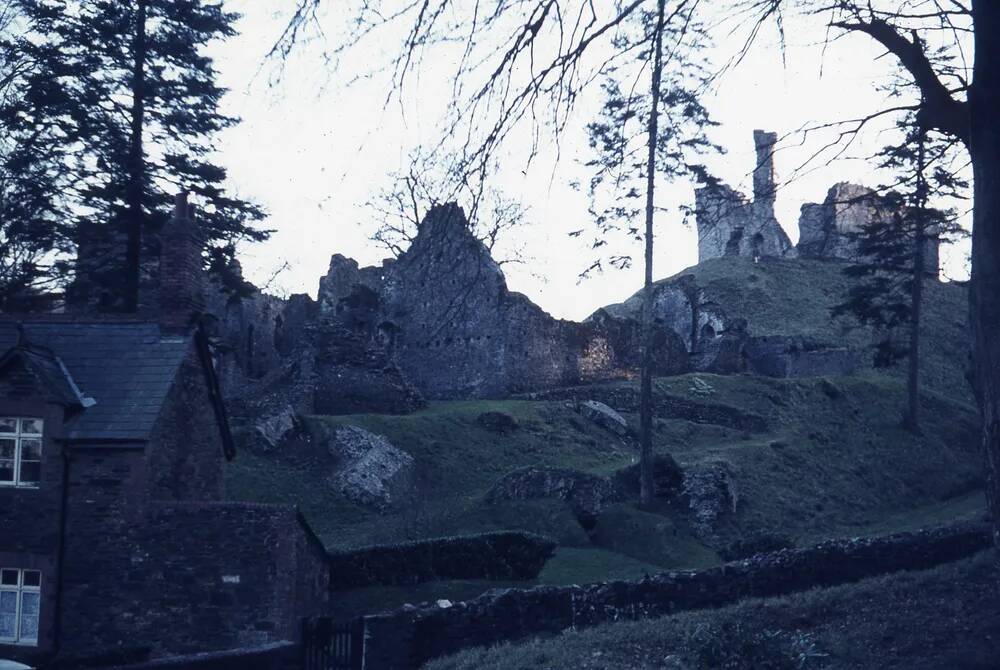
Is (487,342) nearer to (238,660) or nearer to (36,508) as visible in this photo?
(36,508)

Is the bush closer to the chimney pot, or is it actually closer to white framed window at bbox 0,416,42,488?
white framed window at bbox 0,416,42,488

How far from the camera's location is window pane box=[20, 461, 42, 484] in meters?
19.6

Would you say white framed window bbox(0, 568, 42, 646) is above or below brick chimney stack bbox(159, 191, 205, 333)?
below

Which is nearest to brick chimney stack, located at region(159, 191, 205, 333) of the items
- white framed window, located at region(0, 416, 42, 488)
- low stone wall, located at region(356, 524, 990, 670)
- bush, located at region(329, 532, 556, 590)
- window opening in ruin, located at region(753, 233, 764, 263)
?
white framed window, located at region(0, 416, 42, 488)

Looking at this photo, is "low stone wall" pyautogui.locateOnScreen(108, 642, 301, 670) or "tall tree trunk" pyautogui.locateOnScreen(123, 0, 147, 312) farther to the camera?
"tall tree trunk" pyautogui.locateOnScreen(123, 0, 147, 312)

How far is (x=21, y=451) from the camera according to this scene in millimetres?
19719

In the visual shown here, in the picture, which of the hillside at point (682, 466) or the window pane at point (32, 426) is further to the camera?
the hillside at point (682, 466)

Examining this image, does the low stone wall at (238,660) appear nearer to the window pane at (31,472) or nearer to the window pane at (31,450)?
the window pane at (31,472)

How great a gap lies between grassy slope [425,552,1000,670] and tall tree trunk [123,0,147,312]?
15.9m

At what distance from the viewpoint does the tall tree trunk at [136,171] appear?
27.3 m

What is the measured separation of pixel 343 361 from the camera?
35.7 meters

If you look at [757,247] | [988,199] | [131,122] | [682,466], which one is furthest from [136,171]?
[757,247]

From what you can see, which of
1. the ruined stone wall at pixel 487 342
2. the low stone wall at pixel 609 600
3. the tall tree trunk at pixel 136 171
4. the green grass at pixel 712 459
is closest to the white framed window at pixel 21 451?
the green grass at pixel 712 459

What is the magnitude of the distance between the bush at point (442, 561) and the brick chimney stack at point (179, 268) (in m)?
5.62
